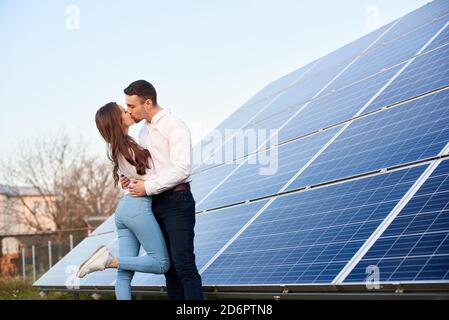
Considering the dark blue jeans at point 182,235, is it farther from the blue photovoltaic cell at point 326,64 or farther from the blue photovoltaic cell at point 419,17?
the blue photovoltaic cell at point 326,64

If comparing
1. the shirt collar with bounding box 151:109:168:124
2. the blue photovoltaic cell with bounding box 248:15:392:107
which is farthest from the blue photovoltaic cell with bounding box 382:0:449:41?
the shirt collar with bounding box 151:109:168:124

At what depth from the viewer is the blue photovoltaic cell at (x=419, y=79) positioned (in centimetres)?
752

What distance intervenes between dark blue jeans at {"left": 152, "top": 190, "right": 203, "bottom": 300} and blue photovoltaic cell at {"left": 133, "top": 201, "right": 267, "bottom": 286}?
1883 millimetres

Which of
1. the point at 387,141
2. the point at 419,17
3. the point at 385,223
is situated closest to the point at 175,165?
the point at 385,223

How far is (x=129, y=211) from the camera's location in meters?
5.70

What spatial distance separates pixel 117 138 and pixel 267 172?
3549 millimetres

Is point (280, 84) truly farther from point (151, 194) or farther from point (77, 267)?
point (151, 194)

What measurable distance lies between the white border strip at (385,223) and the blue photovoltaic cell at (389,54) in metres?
3.80

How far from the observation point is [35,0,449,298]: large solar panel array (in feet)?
17.1

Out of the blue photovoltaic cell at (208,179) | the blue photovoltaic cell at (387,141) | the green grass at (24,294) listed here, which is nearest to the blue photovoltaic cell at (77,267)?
the green grass at (24,294)

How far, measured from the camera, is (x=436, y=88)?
730 centimetres

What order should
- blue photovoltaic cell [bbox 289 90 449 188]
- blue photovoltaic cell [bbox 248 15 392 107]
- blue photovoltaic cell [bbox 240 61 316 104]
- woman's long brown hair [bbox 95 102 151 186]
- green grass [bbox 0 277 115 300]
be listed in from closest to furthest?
woman's long brown hair [bbox 95 102 151 186]
blue photovoltaic cell [bbox 289 90 449 188]
blue photovoltaic cell [bbox 248 15 392 107]
green grass [bbox 0 277 115 300]
blue photovoltaic cell [bbox 240 61 316 104]

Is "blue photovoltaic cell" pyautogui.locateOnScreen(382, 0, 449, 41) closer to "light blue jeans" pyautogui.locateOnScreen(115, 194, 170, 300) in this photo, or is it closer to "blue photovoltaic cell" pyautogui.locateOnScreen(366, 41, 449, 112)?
"blue photovoltaic cell" pyautogui.locateOnScreen(366, 41, 449, 112)
